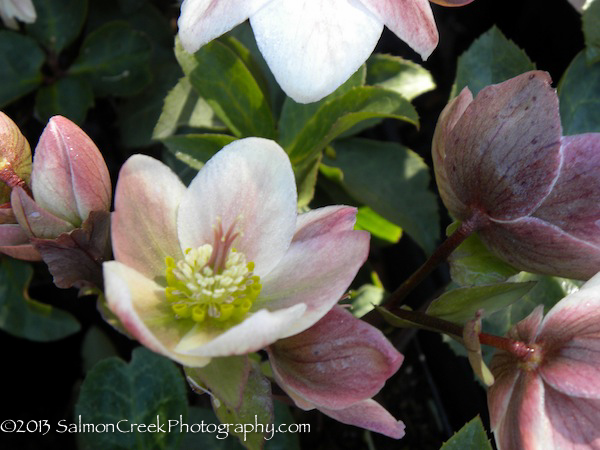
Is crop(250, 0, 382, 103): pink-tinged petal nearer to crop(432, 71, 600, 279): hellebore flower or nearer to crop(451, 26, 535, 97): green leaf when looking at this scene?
crop(432, 71, 600, 279): hellebore flower

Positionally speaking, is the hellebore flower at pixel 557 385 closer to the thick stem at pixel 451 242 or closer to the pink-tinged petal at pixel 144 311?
the thick stem at pixel 451 242

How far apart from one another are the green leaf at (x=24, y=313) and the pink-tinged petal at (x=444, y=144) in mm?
453

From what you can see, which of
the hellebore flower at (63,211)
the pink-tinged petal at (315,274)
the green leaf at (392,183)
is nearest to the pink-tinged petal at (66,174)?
the hellebore flower at (63,211)

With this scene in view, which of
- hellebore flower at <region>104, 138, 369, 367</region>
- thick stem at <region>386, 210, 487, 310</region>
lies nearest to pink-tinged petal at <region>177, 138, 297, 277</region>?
hellebore flower at <region>104, 138, 369, 367</region>

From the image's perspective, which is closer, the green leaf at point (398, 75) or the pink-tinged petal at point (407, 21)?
the pink-tinged petal at point (407, 21)

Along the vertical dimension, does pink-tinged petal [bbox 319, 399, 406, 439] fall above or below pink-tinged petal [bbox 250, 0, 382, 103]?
below

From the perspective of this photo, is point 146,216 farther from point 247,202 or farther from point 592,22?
point 592,22

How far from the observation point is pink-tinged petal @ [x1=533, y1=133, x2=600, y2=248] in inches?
16.6

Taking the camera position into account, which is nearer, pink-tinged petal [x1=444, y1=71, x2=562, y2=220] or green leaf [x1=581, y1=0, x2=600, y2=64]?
pink-tinged petal [x1=444, y1=71, x2=562, y2=220]

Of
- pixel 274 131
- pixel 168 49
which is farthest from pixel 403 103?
pixel 168 49

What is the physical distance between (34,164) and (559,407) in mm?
324

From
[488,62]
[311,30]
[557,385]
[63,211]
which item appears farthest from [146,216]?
[488,62]

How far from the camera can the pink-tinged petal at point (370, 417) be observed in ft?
1.28

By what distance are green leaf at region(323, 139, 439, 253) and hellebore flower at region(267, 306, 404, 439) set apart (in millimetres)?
340
